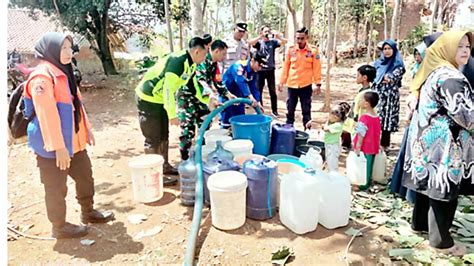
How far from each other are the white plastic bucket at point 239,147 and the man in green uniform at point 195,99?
0.67 meters

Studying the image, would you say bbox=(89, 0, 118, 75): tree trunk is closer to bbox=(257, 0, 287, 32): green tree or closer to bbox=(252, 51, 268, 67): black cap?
bbox=(252, 51, 268, 67): black cap

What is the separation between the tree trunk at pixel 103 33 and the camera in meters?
12.7

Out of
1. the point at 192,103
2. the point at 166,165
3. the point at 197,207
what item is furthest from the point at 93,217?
the point at 192,103

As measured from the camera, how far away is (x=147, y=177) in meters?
3.60

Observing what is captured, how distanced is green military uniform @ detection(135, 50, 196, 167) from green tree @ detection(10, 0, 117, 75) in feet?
28.2

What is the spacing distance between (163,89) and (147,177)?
91 cm

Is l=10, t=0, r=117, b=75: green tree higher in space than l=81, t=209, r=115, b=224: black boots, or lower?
higher

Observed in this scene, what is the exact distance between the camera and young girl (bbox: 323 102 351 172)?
13.6 ft

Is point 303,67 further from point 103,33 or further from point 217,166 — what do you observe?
point 103,33

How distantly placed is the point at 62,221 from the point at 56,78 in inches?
47.0

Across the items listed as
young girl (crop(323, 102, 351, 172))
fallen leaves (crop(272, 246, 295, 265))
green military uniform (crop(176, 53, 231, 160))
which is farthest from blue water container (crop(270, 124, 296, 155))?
fallen leaves (crop(272, 246, 295, 265))

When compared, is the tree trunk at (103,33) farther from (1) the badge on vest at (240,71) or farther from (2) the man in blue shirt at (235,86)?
(1) the badge on vest at (240,71)

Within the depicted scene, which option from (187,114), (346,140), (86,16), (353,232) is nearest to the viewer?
(353,232)

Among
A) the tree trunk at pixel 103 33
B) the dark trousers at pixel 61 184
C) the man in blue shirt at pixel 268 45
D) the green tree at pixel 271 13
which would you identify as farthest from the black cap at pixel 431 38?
the green tree at pixel 271 13
